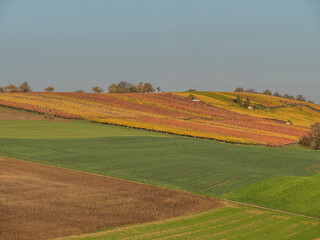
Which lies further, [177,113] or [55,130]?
[177,113]

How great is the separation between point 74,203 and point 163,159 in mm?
21003

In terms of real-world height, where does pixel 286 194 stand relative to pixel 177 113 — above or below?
below

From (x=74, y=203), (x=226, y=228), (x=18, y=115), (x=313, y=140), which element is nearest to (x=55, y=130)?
(x=18, y=115)

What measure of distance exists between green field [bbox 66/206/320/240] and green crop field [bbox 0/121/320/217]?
3.24m

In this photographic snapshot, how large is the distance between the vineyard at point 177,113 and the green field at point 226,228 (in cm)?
4620

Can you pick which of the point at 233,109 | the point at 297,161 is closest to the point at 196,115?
the point at 233,109

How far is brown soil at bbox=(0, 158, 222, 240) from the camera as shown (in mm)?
23500

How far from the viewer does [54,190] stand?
31656 mm

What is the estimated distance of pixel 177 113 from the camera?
366 feet

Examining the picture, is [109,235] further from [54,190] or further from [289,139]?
[289,139]

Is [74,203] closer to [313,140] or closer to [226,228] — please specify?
[226,228]

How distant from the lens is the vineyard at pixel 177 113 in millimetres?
80625

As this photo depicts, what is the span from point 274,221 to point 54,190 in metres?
16.0

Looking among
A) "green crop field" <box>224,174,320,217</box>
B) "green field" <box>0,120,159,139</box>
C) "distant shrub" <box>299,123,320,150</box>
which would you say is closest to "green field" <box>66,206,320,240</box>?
"green crop field" <box>224,174,320,217</box>
